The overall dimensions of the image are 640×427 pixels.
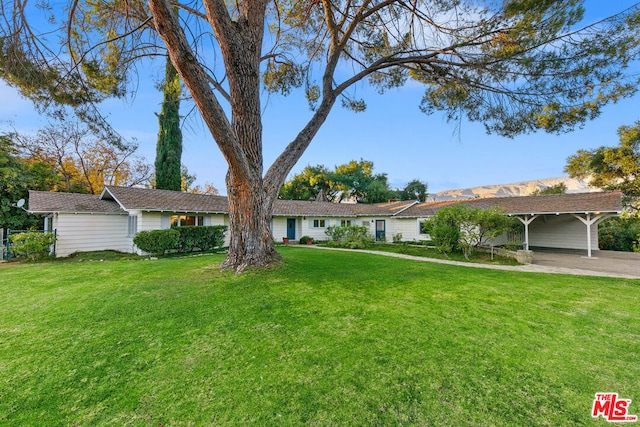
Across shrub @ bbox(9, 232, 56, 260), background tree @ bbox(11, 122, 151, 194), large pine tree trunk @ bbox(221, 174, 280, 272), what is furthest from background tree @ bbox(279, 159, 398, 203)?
large pine tree trunk @ bbox(221, 174, 280, 272)

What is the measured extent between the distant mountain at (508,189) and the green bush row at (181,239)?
2533cm

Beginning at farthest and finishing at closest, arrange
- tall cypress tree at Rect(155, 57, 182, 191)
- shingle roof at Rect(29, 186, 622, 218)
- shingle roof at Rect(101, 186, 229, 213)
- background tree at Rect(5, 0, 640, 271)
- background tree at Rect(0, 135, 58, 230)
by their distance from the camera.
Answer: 1. tall cypress tree at Rect(155, 57, 182, 191)
2. shingle roof at Rect(101, 186, 229, 213)
3. background tree at Rect(0, 135, 58, 230)
4. shingle roof at Rect(29, 186, 622, 218)
5. background tree at Rect(5, 0, 640, 271)

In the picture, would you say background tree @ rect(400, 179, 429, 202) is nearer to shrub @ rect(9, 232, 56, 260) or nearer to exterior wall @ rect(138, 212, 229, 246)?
exterior wall @ rect(138, 212, 229, 246)

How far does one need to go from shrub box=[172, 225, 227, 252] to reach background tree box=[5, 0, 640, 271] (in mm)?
6840

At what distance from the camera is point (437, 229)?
12258mm

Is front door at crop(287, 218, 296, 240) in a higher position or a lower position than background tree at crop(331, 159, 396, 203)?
lower

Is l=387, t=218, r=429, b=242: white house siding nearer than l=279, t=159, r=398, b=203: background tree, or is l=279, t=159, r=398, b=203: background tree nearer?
l=387, t=218, r=429, b=242: white house siding

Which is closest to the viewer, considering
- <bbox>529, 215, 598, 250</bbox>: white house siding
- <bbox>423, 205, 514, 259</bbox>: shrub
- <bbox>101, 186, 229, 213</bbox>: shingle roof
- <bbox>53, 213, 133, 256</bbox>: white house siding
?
<bbox>423, 205, 514, 259</bbox>: shrub

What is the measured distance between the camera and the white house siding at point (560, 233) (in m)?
14.7

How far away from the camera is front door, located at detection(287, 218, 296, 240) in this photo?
1963cm

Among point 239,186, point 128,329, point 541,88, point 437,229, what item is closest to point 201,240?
point 239,186

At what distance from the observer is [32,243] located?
10.2 metres

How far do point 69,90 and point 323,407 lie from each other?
316 inches

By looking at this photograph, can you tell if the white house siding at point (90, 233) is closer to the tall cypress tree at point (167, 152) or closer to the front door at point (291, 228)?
the tall cypress tree at point (167, 152)
